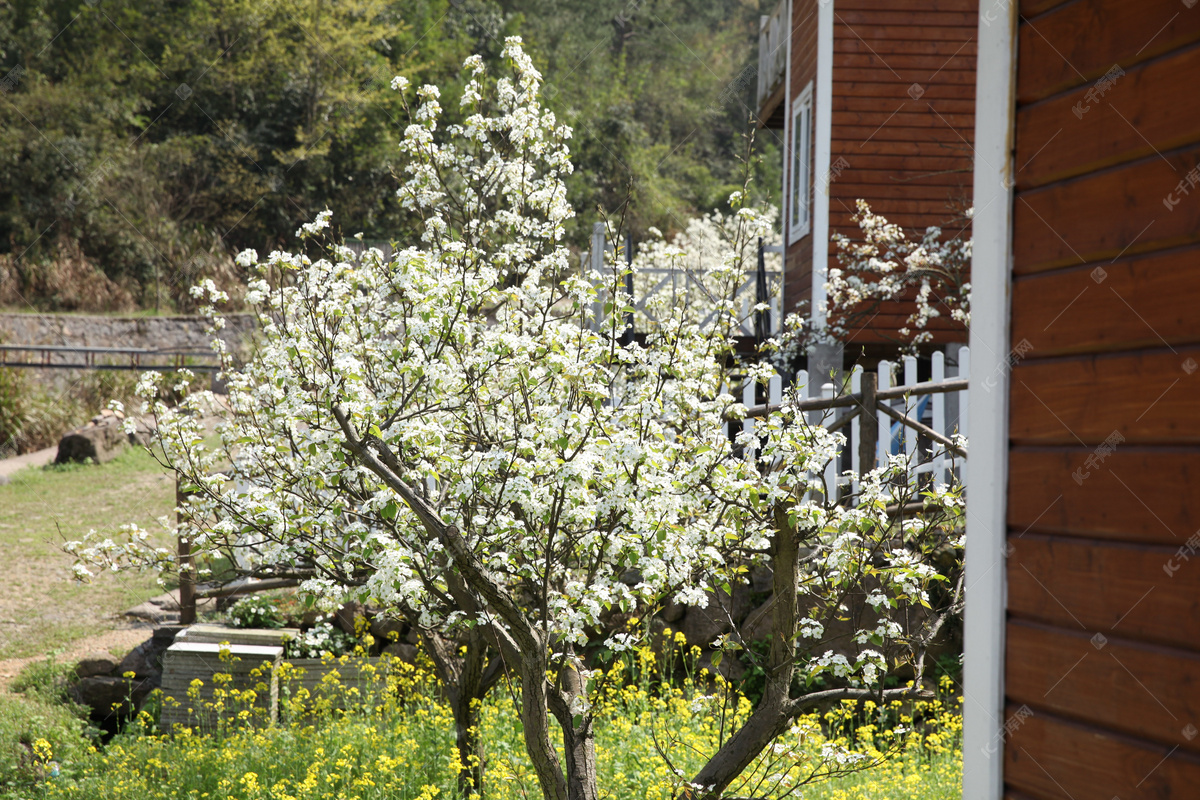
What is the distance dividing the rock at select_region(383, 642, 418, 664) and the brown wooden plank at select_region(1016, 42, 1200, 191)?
5042mm

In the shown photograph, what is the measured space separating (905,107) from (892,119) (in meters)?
0.16

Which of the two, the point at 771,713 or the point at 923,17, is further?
the point at 923,17

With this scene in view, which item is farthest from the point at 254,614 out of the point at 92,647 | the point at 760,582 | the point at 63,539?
the point at 760,582

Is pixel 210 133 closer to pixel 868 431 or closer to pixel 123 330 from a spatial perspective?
pixel 123 330

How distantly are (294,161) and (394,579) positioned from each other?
20378 mm

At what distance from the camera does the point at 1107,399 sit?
5.52ft

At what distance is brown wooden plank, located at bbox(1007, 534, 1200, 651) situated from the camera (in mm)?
1539

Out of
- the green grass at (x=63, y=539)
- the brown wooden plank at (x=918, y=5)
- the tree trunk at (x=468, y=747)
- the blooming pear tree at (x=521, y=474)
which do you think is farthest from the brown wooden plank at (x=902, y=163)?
the green grass at (x=63, y=539)

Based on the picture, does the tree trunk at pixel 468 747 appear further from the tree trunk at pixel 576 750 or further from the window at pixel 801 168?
the window at pixel 801 168

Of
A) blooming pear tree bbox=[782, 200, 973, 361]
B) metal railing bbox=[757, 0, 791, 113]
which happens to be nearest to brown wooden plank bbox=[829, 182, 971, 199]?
blooming pear tree bbox=[782, 200, 973, 361]

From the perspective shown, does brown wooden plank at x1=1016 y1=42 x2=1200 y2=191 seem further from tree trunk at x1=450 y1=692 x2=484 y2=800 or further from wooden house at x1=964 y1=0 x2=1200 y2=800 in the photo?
tree trunk at x1=450 y1=692 x2=484 y2=800

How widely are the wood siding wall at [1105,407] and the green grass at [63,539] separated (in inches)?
197

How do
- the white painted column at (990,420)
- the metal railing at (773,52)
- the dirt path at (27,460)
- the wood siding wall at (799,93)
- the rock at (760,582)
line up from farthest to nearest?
the metal railing at (773,52) < the dirt path at (27,460) < the wood siding wall at (799,93) < the rock at (760,582) < the white painted column at (990,420)

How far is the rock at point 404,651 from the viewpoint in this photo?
5.90m
